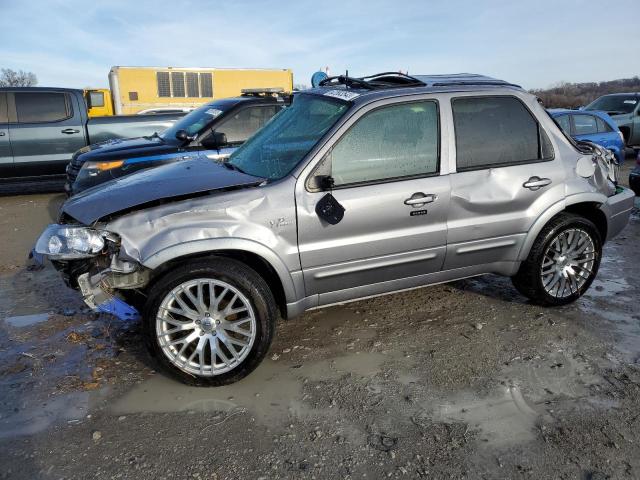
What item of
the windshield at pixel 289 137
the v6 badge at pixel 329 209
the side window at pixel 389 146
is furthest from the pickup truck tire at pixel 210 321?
the side window at pixel 389 146

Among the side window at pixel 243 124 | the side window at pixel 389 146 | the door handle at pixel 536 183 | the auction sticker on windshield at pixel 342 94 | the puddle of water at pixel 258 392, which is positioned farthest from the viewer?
the side window at pixel 243 124

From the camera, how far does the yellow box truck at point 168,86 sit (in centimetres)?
1753

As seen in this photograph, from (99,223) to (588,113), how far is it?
973 cm

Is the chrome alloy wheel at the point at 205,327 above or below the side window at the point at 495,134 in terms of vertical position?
below

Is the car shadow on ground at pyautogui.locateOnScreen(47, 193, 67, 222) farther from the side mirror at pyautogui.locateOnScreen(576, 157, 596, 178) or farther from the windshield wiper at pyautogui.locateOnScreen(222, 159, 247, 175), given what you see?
the side mirror at pyautogui.locateOnScreen(576, 157, 596, 178)

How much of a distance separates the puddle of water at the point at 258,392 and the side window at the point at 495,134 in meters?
1.62

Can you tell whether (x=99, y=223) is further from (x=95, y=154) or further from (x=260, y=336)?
(x=95, y=154)

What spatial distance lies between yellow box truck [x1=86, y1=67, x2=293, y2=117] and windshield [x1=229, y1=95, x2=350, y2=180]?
14233 millimetres

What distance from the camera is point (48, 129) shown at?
9.17m

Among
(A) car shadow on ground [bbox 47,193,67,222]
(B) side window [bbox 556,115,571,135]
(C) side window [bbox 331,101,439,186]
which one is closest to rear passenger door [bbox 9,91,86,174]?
(A) car shadow on ground [bbox 47,193,67,222]

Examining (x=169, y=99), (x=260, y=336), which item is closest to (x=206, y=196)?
(x=260, y=336)

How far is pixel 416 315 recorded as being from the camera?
422 centimetres

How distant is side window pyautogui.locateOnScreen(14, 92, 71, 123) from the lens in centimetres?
916

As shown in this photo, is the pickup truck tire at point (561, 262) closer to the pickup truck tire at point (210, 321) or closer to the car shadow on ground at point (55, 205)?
the pickup truck tire at point (210, 321)
